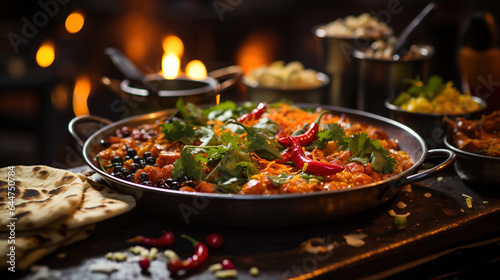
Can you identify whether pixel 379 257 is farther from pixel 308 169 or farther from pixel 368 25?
pixel 368 25

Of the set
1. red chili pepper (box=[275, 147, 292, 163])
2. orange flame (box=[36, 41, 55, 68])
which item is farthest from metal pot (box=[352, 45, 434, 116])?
orange flame (box=[36, 41, 55, 68])

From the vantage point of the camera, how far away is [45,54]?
6262 mm

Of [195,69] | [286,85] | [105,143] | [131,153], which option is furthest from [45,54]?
[131,153]

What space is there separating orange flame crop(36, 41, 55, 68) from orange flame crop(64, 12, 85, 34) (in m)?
0.71

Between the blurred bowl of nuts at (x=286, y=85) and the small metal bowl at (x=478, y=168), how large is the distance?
1.29 metres

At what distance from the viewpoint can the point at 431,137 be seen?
9.16 ft

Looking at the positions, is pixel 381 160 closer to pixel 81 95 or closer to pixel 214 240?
pixel 214 240

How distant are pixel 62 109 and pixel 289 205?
16.8 feet

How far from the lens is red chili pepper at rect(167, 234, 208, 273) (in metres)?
1.70

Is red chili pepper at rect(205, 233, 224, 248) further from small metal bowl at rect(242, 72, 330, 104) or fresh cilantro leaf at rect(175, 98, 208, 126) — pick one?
small metal bowl at rect(242, 72, 330, 104)

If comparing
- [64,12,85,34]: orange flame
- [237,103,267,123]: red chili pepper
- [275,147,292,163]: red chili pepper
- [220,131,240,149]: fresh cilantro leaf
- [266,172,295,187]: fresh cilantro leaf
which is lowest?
[266,172,295,187]: fresh cilantro leaf

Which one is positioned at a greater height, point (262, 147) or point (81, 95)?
point (262, 147)

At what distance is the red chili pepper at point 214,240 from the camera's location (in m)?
1.84

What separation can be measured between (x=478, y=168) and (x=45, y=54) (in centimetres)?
559
